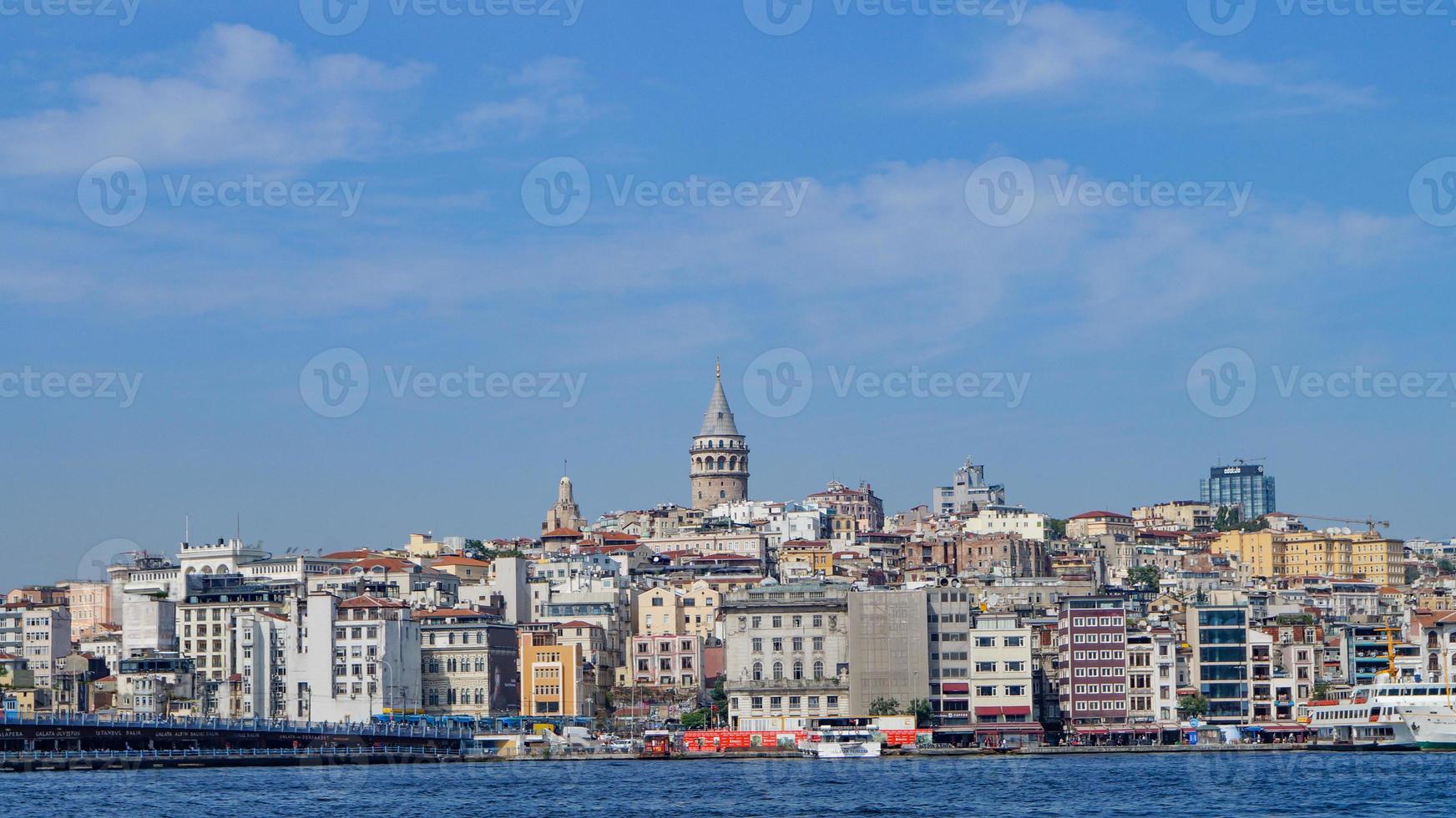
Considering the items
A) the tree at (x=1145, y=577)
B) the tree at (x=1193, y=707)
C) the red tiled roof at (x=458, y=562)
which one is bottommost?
the tree at (x=1193, y=707)

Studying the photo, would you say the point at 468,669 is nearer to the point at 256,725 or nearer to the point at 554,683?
the point at 554,683

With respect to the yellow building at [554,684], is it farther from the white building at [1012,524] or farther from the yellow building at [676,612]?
the white building at [1012,524]

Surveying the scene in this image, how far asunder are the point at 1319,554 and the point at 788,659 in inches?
3841

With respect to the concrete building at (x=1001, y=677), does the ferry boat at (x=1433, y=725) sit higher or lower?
lower

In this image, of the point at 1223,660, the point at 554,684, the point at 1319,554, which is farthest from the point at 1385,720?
the point at 1319,554

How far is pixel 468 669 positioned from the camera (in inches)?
4552

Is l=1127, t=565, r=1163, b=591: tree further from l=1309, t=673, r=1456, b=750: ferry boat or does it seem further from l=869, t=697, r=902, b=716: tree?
l=869, t=697, r=902, b=716: tree

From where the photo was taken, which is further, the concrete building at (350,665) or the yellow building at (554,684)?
the yellow building at (554,684)

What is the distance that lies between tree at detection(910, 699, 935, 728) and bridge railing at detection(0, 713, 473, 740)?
19.6 m

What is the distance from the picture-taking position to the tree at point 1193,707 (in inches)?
4151

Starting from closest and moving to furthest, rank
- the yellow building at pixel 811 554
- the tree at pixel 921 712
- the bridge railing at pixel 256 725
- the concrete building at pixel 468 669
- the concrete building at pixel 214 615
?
1. the bridge railing at pixel 256 725
2. the tree at pixel 921 712
3. the concrete building at pixel 468 669
4. the concrete building at pixel 214 615
5. the yellow building at pixel 811 554

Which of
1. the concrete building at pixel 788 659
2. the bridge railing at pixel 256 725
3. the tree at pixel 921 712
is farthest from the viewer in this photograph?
the concrete building at pixel 788 659

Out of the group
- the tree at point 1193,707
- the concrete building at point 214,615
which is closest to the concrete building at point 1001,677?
the tree at point 1193,707

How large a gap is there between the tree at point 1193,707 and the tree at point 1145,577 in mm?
45769
